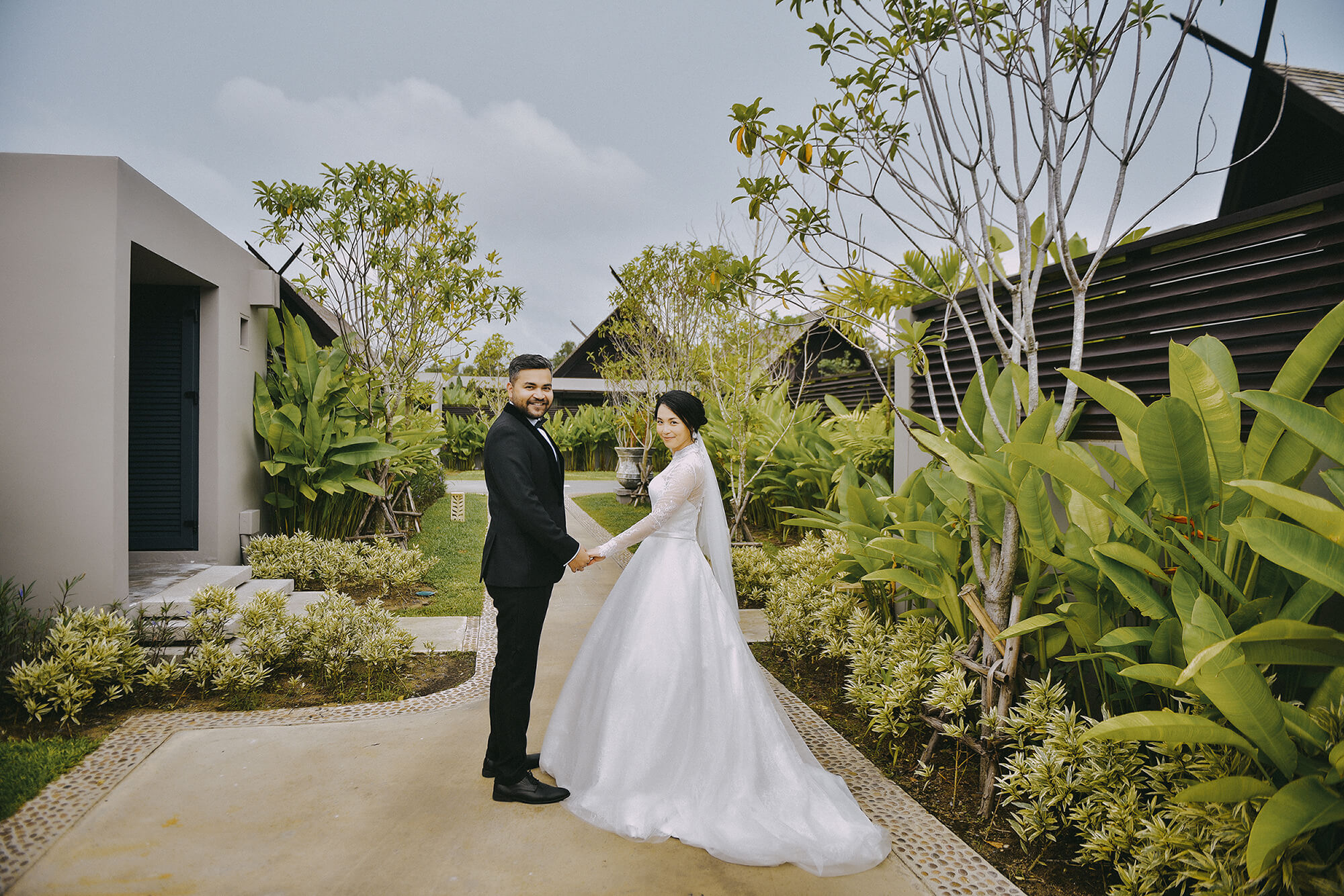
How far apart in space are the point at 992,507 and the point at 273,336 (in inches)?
268

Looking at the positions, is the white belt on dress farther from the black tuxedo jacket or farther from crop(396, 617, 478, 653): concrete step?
crop(396, 617, 478, 653): concrete step

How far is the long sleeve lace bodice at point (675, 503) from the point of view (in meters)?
3.13

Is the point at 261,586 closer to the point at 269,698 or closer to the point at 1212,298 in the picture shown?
the point at 269,698

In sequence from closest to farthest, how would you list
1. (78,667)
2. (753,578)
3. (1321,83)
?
(78,667)
(753,578)
(1321,83)

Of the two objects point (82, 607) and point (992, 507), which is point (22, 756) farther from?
point (992, 507)

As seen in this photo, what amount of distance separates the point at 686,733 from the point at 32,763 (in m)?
2.75

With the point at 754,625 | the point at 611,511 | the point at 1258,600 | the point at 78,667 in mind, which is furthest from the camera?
the point at 611,511

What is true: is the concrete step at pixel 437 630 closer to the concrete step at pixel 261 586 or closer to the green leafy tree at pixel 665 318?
the concrete step at pixel 261 586

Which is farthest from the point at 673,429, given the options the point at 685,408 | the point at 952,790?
the point at 952,790

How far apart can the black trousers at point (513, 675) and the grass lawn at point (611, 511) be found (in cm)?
675

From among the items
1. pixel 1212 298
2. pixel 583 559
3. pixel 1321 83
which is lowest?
pixel 583 559

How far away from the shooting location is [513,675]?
291 cm

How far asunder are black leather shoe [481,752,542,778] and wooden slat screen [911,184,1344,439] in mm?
3274

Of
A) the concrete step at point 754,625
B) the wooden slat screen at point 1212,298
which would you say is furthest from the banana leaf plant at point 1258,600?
the concrete step at point 754,625
